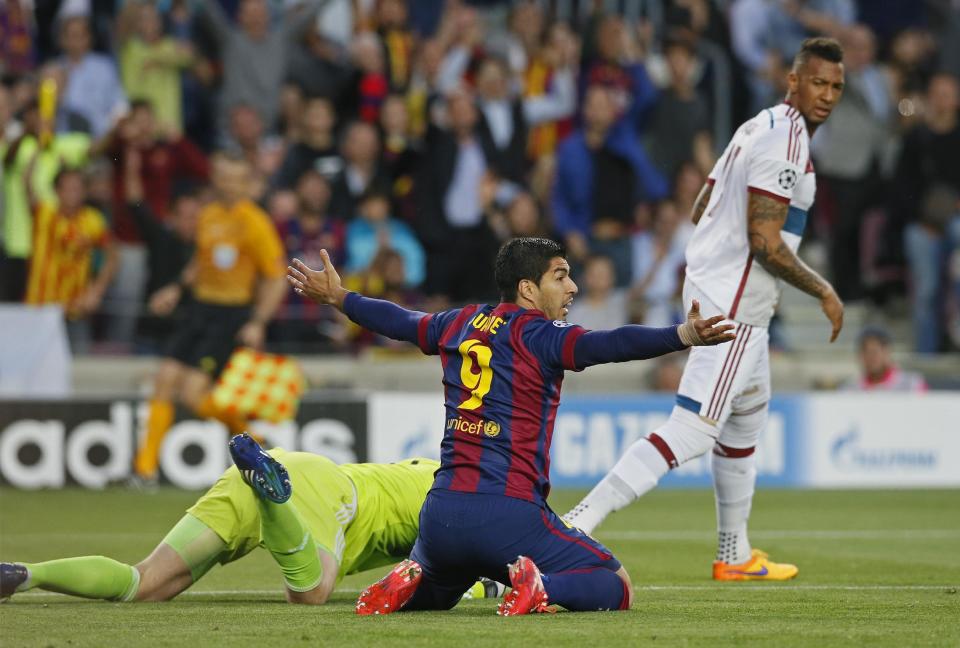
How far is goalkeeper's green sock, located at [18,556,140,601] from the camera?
6.28m

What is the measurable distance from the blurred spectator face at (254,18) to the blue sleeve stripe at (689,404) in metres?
10.8

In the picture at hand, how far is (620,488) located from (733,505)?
0.86m

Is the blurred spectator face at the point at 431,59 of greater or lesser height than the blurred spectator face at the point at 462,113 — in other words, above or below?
above

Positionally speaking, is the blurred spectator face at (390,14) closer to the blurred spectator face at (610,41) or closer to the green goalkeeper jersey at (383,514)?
the blurred spectator face at (610,41)

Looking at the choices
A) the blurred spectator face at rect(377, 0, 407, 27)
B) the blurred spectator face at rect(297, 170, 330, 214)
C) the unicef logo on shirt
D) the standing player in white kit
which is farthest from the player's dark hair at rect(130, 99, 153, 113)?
the unicef logo on shirt

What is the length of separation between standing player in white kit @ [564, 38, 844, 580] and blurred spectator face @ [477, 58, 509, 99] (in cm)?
952

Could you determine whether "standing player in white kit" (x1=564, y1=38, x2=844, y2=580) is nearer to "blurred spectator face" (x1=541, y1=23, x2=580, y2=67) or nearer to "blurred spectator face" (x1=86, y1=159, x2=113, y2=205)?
"blurred spectator face" (x1=86, y1=159, x2=113, y2=205)

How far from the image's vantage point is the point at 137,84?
57.1 ft

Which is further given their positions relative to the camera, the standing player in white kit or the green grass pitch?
the standing player in white kit

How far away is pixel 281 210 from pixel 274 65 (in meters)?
2.15

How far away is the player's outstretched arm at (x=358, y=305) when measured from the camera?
21.9 ft

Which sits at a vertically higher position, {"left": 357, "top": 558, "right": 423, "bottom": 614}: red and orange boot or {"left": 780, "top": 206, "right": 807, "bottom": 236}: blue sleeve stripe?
{"left": 780, "top": 206, "right": 807, "bottom": 236}: blue sleeve stripe

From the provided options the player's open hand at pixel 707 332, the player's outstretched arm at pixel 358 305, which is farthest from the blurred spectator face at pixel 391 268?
the player's open hand at pixel 707 332

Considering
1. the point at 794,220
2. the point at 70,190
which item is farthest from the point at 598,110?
the point at 794,220
